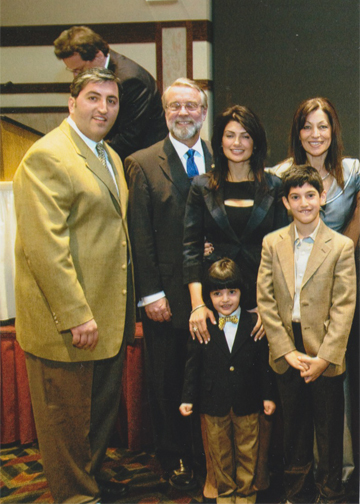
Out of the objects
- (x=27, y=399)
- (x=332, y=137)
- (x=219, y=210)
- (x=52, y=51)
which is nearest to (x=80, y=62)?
(x=52, y=51)

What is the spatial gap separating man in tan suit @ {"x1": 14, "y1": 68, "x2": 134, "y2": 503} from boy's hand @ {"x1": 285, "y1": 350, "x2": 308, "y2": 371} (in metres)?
0.64

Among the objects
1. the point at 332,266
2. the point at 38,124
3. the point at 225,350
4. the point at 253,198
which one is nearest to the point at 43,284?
the point at 225,350

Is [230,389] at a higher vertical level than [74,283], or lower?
lower

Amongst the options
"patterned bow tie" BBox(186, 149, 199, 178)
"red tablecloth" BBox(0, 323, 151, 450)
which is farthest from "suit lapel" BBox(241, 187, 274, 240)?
"red tablecloth" BBox(0, 323, 151, 450)

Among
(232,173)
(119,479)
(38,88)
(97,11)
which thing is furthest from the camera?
(38,88)

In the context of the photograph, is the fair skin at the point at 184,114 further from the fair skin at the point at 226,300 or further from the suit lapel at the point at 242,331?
the suit lapel at the point at 242,331

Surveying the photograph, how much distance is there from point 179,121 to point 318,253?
0.79 m

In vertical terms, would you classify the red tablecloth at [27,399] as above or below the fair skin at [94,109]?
below

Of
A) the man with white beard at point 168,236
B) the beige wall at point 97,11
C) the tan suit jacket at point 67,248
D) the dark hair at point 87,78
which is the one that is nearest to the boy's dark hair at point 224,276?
the man with white beard at point 168,236

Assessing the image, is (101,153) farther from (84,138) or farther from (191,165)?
(191,165)

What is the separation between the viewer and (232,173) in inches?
80.4

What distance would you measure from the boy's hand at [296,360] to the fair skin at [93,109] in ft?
3.55

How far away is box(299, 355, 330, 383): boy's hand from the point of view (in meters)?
1.83

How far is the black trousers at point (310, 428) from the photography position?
1900mm
